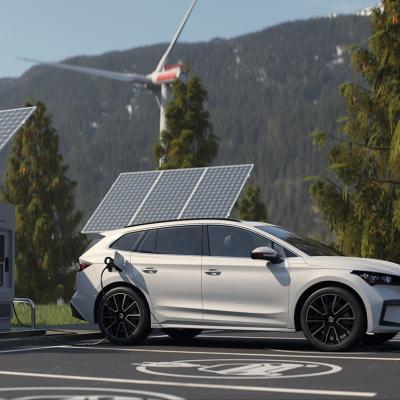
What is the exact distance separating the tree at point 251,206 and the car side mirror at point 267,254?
167 feet

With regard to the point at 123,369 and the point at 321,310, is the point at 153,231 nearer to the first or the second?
the point at 321,310

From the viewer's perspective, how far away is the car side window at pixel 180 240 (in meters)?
13.6

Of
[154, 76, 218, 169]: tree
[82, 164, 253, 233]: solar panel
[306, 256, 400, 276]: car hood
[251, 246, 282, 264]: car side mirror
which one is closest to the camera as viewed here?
[306, 256, 400, 276]: car hood

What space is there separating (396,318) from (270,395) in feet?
14.6

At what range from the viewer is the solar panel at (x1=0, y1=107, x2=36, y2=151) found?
16453 millimetres

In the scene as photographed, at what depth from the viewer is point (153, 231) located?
14.0m

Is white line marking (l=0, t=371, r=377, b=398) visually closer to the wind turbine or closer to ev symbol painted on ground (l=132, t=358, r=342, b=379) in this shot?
ev symbol painted on ground (l=132, t=358, r=342, b=379)

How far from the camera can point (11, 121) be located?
1733cm

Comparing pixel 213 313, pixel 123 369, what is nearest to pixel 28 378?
pixel 123 369

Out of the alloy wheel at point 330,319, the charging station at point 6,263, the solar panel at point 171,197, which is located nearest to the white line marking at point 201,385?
the alloy wheel at point 330,319

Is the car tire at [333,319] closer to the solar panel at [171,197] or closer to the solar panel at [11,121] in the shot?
the solar panel at [11,121]

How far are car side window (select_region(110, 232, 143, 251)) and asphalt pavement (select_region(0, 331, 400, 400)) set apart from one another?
1.28 m

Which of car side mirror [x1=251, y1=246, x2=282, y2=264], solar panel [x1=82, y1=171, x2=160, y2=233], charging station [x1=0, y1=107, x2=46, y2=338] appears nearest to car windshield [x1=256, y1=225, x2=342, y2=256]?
car side mirror [x1=251, y1=246, x2=282, y2=264]

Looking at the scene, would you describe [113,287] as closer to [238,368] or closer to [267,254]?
[267,254]
